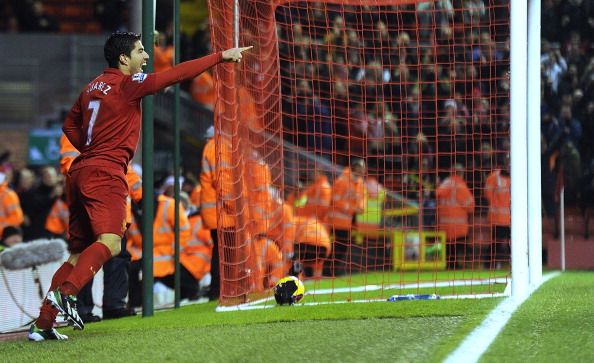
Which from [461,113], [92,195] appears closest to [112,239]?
[92,195]

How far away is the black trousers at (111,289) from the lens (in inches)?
430

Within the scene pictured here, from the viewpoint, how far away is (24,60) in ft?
76.9

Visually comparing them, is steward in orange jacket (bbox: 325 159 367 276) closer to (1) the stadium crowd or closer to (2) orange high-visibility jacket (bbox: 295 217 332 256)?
(1) the stadium crowd

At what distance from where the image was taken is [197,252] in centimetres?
1457

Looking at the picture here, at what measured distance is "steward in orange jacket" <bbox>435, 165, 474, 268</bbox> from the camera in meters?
15.3

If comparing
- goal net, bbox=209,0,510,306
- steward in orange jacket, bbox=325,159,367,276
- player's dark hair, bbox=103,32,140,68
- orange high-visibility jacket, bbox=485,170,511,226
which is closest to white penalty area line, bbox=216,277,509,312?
goal net, bbox=209,0,510,306

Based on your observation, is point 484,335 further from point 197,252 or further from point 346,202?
point 346,202

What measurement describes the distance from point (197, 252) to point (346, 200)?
2896 mm

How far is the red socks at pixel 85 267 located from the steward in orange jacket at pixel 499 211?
21.8ft

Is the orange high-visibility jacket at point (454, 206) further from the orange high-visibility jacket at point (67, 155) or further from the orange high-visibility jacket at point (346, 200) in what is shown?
the orange high-visibility jacket at point (67, 155)

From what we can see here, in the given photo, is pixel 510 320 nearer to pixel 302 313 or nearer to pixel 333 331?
pixel 333 331

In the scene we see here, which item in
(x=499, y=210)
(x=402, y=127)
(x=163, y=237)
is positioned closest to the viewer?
(x=163, y=237)

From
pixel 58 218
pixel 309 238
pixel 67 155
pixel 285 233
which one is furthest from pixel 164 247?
pixel 58 218

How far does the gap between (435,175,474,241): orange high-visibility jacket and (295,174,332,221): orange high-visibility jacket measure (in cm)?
153
